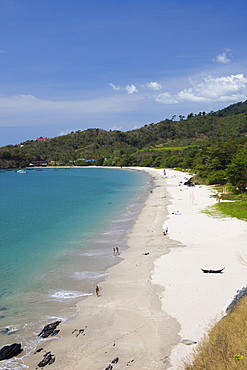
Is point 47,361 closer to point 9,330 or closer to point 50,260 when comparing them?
point 9,330

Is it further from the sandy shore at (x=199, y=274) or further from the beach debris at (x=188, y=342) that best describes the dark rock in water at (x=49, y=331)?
the beach debris at (x=188, y=342)

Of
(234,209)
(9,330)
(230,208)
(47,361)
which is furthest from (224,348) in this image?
(230,208)

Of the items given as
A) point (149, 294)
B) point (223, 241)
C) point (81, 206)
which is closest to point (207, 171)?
point (81, 206)

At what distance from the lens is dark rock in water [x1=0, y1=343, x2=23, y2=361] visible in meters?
13.1

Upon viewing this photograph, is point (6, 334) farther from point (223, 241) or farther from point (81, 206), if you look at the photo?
point (81, 206)

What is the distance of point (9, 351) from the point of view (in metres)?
13.2

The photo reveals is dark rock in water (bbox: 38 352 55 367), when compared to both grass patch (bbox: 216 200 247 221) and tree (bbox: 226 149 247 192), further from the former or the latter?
tree (bbox: 226 149 247 192)

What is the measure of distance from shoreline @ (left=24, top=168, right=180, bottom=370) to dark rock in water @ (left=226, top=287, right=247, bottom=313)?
2607mm

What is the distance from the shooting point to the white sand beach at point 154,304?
12.8 meters

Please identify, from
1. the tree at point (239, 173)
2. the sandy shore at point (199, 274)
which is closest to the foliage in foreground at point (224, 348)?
the sandy shore at point (199, 274)

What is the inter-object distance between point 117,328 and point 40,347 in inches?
136

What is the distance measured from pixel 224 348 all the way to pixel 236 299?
16.4 feet

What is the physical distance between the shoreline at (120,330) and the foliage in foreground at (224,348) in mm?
1401

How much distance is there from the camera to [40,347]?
45.7 feet
